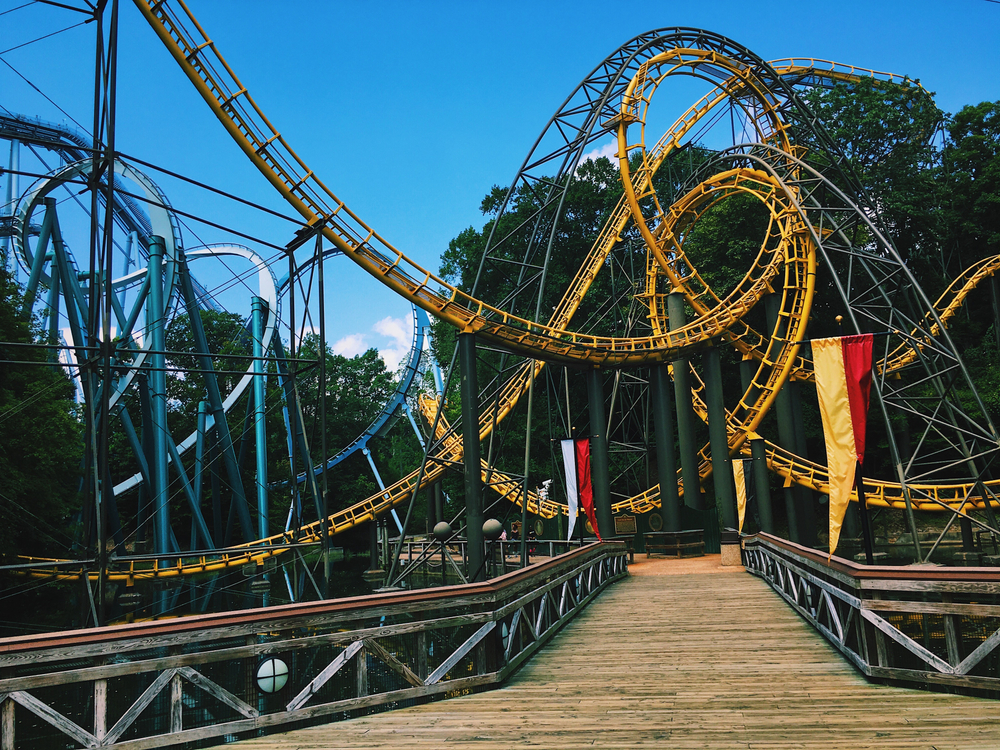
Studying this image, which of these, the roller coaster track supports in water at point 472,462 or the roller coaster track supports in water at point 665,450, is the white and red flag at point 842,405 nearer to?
the roller coaster track supports in water at point 472,462

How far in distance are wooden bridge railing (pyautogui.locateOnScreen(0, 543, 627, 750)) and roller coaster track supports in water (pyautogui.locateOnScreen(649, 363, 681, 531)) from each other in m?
14.5

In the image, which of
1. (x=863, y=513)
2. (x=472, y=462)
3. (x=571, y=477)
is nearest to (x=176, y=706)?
(x=863, y=513)

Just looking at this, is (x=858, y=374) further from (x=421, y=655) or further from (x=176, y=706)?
(x=176, y=706)

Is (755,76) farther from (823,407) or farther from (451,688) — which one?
(451,688)

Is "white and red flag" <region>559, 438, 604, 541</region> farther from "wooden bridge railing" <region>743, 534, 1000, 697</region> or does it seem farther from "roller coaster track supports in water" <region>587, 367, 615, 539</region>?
"wooden bridge railing" <region>743, 534, 1000, 697</region>

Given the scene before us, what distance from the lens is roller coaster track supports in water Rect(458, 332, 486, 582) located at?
15.8 metres

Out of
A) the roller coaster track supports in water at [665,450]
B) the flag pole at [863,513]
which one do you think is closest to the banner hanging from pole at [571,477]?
the roller coaster track supports in water at [665,450]

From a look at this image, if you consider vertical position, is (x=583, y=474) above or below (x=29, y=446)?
below

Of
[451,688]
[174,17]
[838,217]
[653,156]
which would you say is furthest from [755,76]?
[451,688]

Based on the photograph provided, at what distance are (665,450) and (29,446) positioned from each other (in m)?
17.5

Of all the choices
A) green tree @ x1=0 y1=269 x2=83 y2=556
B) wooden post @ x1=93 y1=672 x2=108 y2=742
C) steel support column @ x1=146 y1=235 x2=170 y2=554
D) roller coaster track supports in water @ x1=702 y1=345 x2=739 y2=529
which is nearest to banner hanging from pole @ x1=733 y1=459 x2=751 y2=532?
roller coaster track supports in water @ x1=702 y1=345 x2=739 y2=529

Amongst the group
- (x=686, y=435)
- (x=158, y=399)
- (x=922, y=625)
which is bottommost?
(x=922, y=625)

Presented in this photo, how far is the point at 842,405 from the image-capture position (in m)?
8.72

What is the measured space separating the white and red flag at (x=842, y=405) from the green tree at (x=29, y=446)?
1616 centimetres
